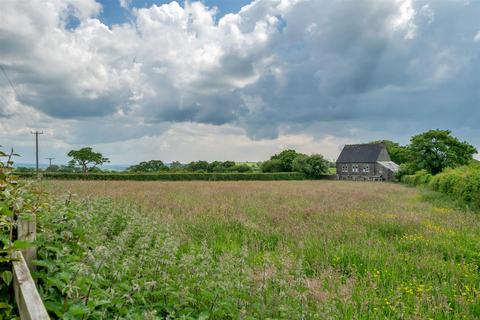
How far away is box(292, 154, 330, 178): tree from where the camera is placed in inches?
2458

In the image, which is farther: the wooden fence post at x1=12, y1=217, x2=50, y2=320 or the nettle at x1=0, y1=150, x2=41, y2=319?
the nettle at x1=0, y1=150, x2=41, y2=319

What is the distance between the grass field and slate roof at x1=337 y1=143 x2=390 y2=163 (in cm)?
5930

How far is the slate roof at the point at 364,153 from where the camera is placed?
6600cm

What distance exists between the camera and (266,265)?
12.3ft

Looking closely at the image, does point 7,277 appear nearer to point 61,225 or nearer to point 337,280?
point 61,225

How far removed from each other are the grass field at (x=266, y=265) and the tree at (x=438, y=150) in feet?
137

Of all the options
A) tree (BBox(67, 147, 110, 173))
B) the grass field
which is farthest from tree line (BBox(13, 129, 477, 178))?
the grass field

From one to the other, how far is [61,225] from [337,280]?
4298mm

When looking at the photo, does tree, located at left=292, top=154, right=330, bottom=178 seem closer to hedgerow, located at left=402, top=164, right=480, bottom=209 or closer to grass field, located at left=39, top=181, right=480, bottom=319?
hedgerow, located at left=402, top=164, right=480, bottom=209

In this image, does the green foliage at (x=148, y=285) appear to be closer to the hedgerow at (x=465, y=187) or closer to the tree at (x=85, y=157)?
the hedgerow at (x=465, y=187)

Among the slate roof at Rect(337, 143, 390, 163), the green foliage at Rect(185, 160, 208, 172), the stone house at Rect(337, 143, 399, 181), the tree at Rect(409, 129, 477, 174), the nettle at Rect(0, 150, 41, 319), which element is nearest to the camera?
the nettle at Rect(0, 150, 41, 319)

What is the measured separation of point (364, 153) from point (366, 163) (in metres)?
2.73

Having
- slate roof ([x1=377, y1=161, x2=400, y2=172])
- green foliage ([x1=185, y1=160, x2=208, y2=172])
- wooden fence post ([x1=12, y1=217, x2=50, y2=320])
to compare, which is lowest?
wooden fence post ([x1=12, y1=217, x2=50, y2=320])

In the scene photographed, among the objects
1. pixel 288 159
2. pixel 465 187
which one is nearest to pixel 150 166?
pixel 288 159
